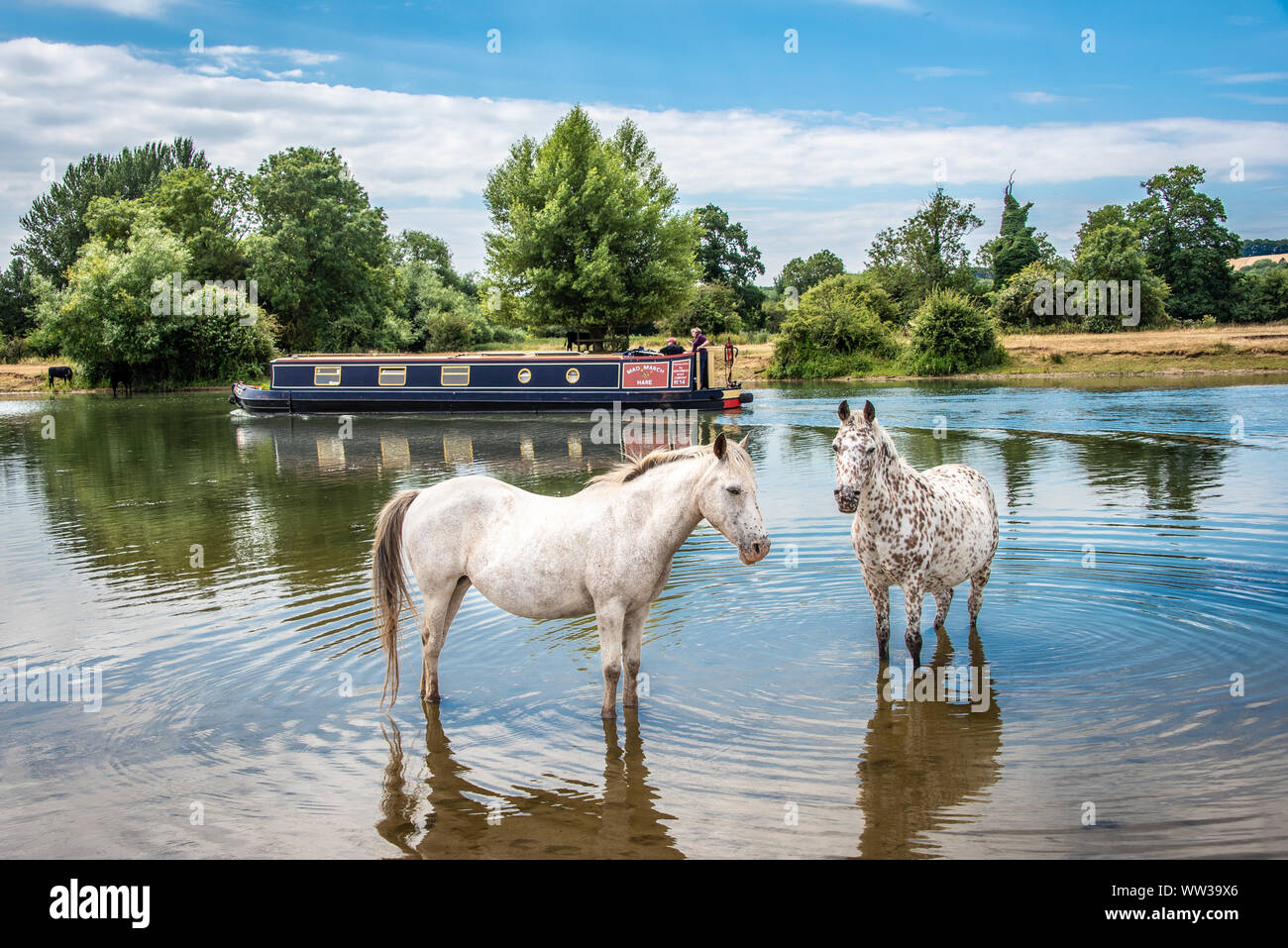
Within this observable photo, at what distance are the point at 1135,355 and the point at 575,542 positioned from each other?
1389 inches

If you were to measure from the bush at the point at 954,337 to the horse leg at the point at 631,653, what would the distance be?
3485 cm

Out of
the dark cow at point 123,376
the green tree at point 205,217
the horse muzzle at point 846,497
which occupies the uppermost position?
the green tree at point 205,217

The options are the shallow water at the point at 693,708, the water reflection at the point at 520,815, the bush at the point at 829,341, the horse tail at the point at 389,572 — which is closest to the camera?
the water reflection at the point at 520,815

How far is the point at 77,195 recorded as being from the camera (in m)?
64.3

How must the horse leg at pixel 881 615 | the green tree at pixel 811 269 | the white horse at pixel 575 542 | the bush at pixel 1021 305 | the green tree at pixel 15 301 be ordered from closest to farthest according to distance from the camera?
the white horse at pixel 575 542 → the horse leg at pixel 881 615 → the bush at pixel 1021 305 → the green tree at pixel 15 301 → the green tree at pixel 811 269

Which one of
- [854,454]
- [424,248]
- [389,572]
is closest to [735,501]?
[854,454]

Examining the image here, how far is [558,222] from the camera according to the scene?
38562 mm

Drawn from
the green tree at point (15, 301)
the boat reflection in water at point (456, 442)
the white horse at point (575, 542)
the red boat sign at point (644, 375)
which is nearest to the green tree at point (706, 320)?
the red boat sign at point (644, 375)

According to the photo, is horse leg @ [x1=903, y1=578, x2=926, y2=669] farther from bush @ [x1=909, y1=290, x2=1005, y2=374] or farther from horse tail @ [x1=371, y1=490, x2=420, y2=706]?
bush @ [x1=909, y1=290, x2=1005, y2=374]

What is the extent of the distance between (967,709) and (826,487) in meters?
7.17

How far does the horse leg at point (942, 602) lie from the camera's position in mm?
6141

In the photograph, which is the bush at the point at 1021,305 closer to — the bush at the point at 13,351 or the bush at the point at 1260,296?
the bush at the point at 1260,296

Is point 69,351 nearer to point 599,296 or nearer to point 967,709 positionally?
point 599,296
